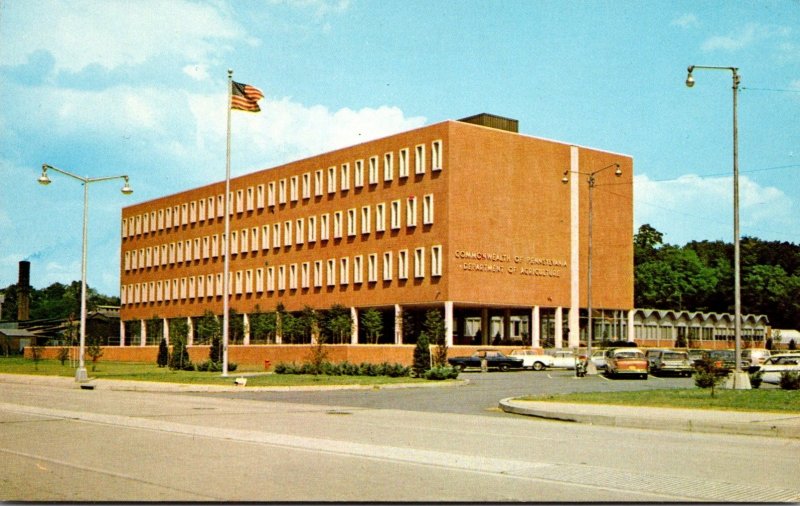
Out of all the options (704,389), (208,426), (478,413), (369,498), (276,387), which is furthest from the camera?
(276,387)

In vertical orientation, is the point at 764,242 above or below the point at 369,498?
above

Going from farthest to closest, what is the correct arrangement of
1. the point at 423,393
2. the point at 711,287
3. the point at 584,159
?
1. the point at 711,287
2. the point at 584,159
3. the point at 423,393

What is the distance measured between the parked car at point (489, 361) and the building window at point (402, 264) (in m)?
16.0

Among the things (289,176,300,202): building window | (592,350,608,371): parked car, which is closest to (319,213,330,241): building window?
(289,176,300,202): building window

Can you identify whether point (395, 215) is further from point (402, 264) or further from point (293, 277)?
point (293, 277)

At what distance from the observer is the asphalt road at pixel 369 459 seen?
Answer: 9.88 meters

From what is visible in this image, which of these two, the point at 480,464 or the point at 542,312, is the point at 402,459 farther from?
the point at 542,312

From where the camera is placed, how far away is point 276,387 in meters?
34.6

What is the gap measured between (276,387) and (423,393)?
234 inches

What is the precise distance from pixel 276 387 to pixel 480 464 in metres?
23.4

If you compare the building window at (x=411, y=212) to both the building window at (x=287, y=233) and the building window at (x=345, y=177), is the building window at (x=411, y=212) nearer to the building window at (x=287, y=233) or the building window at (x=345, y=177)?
the building window at (x=345, y=177)

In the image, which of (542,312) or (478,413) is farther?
(542,312)

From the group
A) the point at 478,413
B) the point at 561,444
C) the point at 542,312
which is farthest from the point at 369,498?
the point at 542,312

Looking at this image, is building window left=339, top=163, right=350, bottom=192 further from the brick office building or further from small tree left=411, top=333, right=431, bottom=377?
small tree left=411, top=333, right=431, bottom=377
